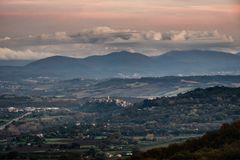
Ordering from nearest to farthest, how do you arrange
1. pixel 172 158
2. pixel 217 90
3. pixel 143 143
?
pixel 172 158 < pixel 143 143 < pixel 217 90

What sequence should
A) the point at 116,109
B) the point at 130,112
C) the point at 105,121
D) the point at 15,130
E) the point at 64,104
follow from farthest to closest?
the point at 64,104 < the point at 116,109 < the point at 130,112 < the point at 105,121 < the point at 15,130

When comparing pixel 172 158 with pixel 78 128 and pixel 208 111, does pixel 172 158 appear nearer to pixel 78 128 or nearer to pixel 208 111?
pixel 78 128

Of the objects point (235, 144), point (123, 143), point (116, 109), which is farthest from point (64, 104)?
point (235, 144)

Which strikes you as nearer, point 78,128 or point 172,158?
point 172,158

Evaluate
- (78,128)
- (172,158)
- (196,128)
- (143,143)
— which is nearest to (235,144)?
(172,158)

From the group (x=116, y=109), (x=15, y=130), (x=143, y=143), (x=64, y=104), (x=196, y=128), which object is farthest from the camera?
(x=64, y=104)

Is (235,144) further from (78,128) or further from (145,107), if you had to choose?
(145,107)
